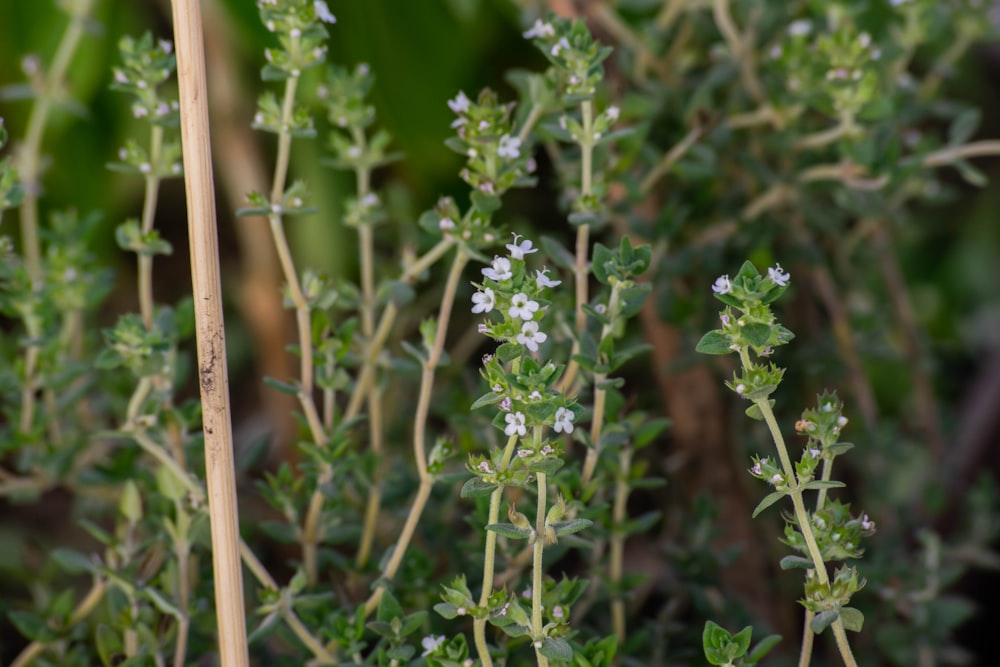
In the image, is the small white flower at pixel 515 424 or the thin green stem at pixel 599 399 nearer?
the small white flower at pixel 515 424

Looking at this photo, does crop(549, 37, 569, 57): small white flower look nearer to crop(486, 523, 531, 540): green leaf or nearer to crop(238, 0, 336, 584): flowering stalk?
crop(238, 0, 336, 584): flowering stalk

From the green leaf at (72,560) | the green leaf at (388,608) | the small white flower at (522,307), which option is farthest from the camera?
the green leaf at (72,560)

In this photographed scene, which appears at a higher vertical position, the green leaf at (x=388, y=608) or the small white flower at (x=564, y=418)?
the small white flower at (x=564, y=418)

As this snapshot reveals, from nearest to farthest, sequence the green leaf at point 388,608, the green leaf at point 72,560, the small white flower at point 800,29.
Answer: the green leaf at point 388,608
the green leaf at point 72,560
the small white flower at point 800,29

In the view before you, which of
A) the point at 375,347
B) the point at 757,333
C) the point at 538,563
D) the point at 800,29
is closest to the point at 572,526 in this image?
the point at 538,563

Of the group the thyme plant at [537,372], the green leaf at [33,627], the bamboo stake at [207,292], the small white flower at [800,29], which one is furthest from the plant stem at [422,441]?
the small white flower at [800,29]

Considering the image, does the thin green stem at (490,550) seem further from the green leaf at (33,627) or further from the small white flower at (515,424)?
the green leaf at (33,627)

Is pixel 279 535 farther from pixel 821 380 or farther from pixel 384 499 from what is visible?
pixel 821 380

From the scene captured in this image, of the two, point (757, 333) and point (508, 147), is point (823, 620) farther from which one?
point (508, 147)
